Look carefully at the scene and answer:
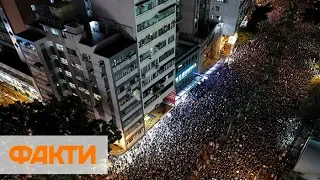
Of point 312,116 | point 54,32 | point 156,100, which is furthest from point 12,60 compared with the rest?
point 312,116

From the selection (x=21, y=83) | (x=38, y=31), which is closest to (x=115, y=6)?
(x=38, y=31)

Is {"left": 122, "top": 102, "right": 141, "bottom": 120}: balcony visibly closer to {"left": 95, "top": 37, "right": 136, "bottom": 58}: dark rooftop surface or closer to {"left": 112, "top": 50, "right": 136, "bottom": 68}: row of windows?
{"left": 112, "top": 50, "right": 136, "bottom": 68}: row of windows

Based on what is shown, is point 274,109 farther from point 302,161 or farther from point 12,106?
point 12,106

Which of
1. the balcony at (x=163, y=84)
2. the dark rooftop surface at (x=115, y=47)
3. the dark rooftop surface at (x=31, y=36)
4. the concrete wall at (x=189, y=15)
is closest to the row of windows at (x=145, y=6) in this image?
the dark rooftop surface at (x=115, y=47)

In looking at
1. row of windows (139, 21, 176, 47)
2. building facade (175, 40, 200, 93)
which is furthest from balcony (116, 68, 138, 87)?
building facade (175, 40, 200, 93)

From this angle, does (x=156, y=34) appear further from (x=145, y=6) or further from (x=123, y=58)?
(x=123, y=58)
